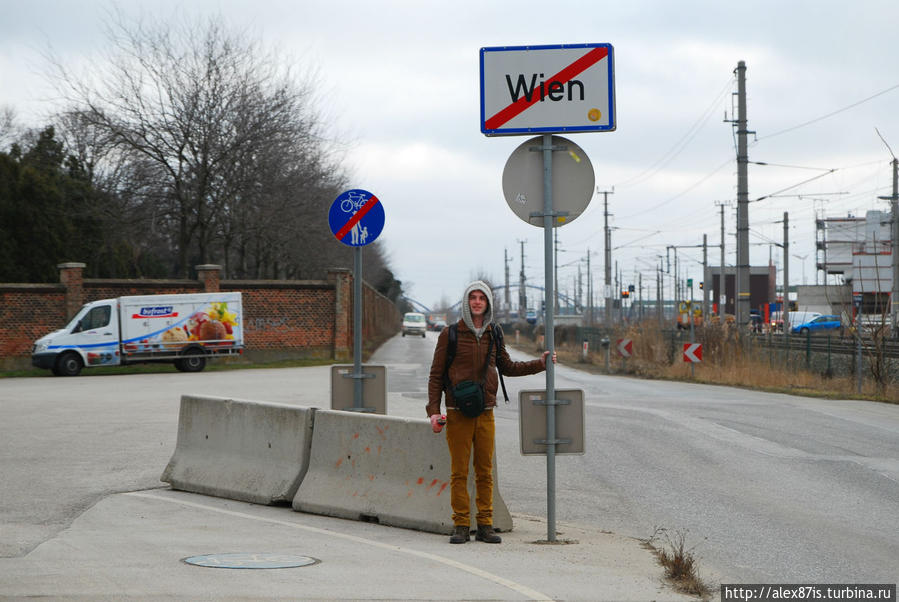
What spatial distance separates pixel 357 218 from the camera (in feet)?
38.0

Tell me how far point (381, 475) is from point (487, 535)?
133cm

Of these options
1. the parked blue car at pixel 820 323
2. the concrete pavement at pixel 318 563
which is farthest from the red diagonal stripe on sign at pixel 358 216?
the parked blue car at pixel 820 323

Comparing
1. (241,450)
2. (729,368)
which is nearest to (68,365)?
(729,368)

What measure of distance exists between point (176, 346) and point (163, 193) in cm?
1145

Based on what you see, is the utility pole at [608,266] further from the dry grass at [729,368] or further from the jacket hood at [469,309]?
the jacket hood at [469,309]

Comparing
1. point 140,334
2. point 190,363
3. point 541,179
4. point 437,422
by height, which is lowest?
point 190,363

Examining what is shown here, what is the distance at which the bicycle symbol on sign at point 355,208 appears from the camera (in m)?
11.5

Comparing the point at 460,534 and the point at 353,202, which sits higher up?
the point at 353,202

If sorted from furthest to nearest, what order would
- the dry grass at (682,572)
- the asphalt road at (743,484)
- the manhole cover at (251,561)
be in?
the asphalt road at (743,484), the manhole cover at (251,561), the dry grass at (682,572)

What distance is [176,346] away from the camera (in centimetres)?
3472

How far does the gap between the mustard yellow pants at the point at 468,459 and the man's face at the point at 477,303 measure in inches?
28.7

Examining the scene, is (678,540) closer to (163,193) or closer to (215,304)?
(215,304)

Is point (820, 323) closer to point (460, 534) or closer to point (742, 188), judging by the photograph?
point (742, 188)

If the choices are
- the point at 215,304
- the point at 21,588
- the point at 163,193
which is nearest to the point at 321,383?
the point at 215,304
